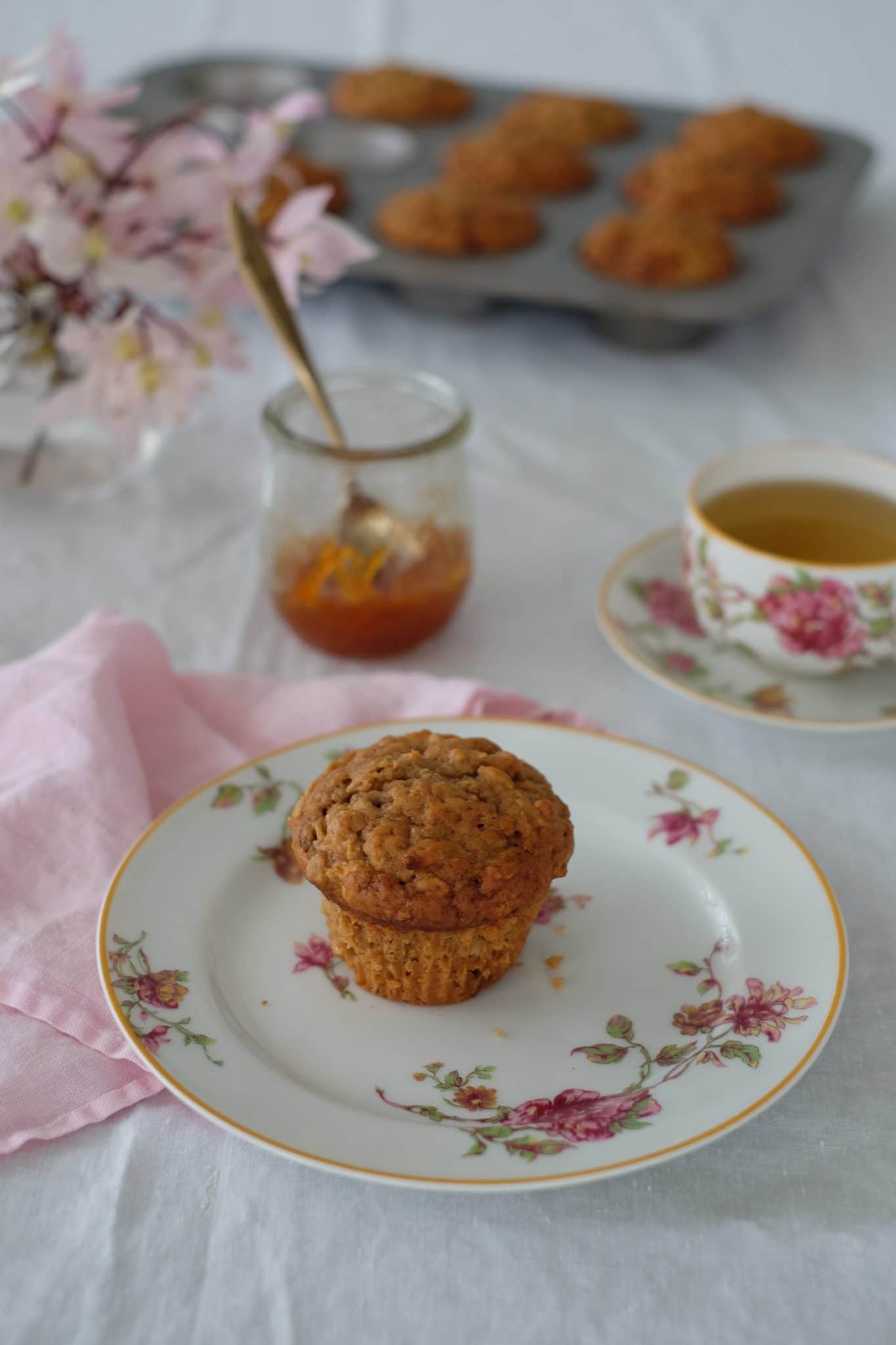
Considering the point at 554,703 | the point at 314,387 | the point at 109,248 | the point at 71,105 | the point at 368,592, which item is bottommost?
the point at 554,703

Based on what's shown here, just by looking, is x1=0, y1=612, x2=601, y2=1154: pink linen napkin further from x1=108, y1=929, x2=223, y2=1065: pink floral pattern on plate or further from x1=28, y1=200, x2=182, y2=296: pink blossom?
x1=28, y1=200, x2=182, y2=296: pink blossom

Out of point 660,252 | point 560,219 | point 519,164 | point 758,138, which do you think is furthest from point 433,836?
point 758,138

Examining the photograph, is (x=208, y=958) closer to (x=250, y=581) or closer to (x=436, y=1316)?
(x=436, y=1316)

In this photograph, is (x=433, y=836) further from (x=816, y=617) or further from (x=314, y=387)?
(x=314, y=387)

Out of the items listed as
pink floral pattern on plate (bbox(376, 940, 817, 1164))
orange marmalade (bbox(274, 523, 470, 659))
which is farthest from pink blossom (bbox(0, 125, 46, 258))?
pink floral pattern on plate (bbox(376, 940, 817, 1164))

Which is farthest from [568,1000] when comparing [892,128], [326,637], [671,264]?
[892,128]

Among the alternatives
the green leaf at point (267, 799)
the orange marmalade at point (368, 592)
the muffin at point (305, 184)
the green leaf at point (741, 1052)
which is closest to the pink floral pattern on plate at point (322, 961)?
the green leaf at point (267, 799)

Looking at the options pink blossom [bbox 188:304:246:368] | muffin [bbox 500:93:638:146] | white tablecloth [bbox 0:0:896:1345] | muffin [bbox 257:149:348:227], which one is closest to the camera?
white tablecloth [bbox 0:0:896:1345]
